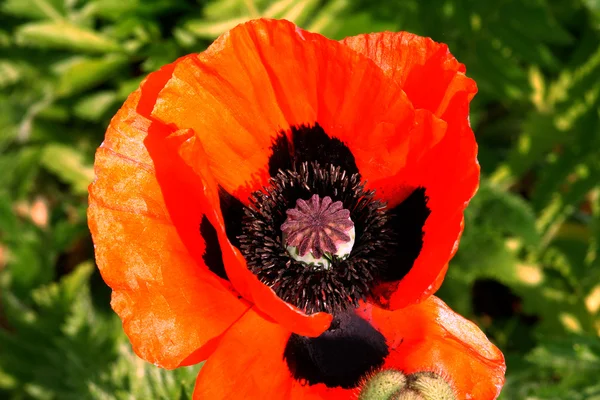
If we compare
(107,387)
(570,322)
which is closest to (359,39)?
(107,387)

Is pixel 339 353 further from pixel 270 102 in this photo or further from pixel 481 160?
pixel 481 160

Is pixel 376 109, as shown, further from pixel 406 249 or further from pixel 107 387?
pixel 107 387

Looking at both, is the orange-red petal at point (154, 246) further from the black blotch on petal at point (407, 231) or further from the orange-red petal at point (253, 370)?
the black blotch on petal at point (407, 231)

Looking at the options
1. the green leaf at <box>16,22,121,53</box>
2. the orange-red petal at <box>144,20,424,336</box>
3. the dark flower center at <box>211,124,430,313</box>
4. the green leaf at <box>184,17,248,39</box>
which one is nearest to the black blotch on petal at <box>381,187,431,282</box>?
the dark flower center at <box>211,124,430,313</box>

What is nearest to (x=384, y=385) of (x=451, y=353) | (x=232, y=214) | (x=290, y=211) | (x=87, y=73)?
(x=451, y=353)

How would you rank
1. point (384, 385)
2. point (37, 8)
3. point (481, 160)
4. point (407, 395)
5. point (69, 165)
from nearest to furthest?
point (407, 395) < point (384, 385) < point (37, 8) < point (69, 165) < point (481, 160)

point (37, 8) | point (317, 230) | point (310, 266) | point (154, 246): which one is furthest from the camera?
point (37, 8)

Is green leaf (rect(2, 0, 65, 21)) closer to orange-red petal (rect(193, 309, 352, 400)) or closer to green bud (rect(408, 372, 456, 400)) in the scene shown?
orange-red petal (rect(193, 309, 352, 400))
